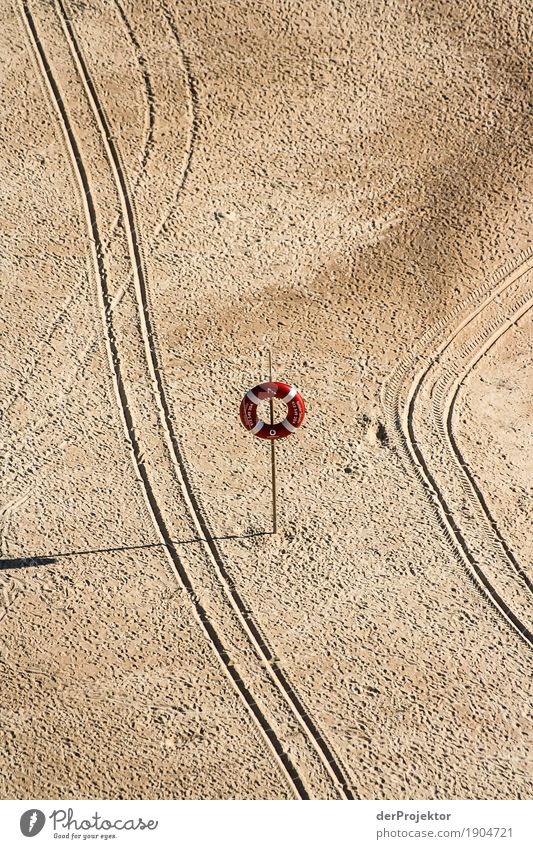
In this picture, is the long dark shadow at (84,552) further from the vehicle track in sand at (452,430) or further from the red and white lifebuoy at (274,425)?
the vehicle track in sand at (452,430)

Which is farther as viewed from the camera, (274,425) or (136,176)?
(136,176)

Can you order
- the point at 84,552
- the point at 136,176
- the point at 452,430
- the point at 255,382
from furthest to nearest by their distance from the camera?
the point at 136,176 → the point at 255,382 → the point at 452,430 → the point at 84,552

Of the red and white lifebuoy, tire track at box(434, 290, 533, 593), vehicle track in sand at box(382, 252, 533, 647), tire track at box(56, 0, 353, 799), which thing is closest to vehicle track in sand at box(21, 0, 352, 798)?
tire track at box(56, 0, 353, 799)

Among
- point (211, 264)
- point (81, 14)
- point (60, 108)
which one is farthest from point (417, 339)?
point (81, 14)

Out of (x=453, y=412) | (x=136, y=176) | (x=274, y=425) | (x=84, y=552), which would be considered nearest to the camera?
(x=274, y=425)

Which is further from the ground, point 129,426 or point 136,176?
point 136,176
